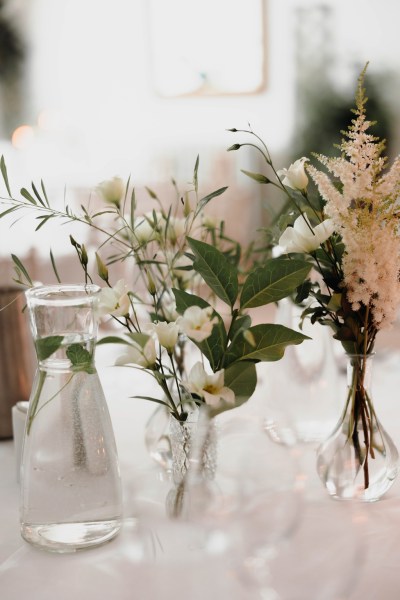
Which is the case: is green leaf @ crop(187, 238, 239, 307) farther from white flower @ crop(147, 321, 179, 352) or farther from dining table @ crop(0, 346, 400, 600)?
dining table @ crop(0, 346, 400, 600)

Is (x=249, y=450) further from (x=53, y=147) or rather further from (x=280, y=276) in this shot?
(x=53, y=147)

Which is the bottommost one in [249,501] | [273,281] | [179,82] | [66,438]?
[249,501]

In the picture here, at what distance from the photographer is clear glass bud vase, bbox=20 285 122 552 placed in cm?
66

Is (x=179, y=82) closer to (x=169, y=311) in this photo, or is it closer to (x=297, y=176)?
(x=169, y=311)

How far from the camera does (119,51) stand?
5.32m

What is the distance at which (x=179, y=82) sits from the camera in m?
5.34

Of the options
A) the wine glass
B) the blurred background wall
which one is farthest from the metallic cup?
the blurred background wall

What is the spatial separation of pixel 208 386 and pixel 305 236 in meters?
0.16

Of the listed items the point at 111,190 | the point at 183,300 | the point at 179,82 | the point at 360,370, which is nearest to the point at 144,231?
the point at 111,190

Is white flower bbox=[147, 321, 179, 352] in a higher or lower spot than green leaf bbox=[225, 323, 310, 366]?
higher

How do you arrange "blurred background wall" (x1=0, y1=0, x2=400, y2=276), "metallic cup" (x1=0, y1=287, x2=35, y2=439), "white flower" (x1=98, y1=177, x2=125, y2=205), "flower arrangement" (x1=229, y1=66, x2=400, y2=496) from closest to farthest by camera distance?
"flower arrangement" (x1=229, y1=66, x2=400, y2=496) < "white flower" (x1=98, y1=177, x2=125, y2=205) < "metallic cup" (x1=0, y1=287, x2=35, y2=439) < "blurred background wall" (x1=0, y1=0, x2=400, y2=276)

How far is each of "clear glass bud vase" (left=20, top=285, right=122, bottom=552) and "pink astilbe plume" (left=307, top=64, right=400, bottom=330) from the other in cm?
24

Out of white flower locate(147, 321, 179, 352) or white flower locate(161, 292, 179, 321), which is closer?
white flower locate(147, 321, 179, 352)

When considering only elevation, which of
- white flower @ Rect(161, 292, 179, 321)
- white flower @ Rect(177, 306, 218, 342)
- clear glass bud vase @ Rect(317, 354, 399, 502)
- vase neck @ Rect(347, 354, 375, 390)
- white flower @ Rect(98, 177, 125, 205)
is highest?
white flower @ Rect(98, 177, 125, 205)
